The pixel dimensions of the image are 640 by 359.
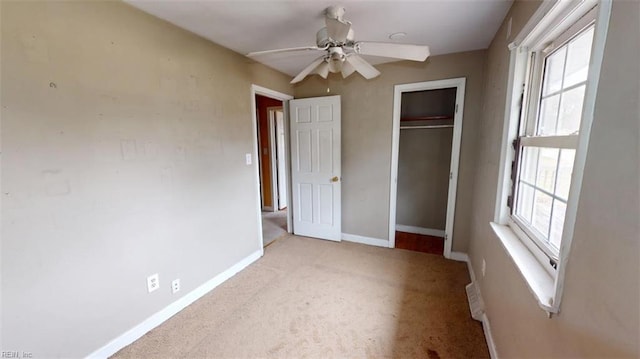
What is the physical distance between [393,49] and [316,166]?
1.97 meters

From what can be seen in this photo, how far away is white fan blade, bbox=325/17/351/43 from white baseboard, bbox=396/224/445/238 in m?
3.04

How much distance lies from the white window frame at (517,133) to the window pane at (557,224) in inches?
3.0

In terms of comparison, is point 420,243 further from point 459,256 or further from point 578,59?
point 578,59

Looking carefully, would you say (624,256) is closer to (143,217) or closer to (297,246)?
(143,217)

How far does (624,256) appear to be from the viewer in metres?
0.60

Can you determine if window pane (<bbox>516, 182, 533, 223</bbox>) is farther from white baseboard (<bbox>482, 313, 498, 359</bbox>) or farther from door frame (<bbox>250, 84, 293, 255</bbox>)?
door frame (<bbox>250, 84, 293, 255</bbox>)

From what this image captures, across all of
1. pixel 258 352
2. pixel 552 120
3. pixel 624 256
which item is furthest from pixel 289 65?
pixel 624 256

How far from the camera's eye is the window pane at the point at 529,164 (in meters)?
1.48

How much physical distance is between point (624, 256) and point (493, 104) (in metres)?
1.84

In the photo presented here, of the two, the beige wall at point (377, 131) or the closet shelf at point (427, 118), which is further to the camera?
the closet shelf at point (427, 118)

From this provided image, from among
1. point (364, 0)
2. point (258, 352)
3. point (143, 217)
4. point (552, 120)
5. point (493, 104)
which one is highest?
point (364, 0)

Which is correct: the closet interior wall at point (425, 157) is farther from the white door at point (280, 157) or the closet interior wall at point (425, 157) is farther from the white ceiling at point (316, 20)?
the white door at point (280, 157)

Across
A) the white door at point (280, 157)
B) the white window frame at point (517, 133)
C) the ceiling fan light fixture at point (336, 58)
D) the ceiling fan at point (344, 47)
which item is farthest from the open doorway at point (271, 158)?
the white window frame at point (517, 133)

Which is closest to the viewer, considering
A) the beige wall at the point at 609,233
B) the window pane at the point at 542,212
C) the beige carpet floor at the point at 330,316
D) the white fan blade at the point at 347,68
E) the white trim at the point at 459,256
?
the beige wall at the point at 609,233
